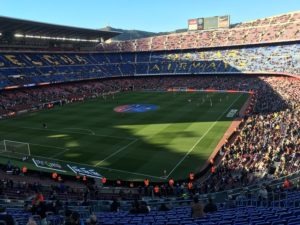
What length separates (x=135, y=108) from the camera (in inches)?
2403

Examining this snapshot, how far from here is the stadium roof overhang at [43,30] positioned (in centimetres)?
7516

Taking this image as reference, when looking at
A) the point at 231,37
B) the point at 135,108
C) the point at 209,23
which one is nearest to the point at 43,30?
the point at 135,108

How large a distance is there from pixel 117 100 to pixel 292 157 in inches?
1892

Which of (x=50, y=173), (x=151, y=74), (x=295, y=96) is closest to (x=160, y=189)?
(x=50, y=173)

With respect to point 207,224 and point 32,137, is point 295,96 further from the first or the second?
point 207,224

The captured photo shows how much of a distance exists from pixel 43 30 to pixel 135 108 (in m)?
41.2

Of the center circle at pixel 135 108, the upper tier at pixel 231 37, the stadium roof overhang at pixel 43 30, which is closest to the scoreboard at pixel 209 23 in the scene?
the upper tier at pixel 231 37

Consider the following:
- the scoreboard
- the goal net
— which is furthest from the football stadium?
the scoreboard

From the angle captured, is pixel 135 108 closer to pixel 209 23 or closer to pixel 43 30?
pixel 43 30

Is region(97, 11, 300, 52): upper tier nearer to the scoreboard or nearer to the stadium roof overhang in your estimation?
the scoreboard

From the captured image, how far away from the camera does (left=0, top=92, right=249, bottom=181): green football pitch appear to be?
3291 cm

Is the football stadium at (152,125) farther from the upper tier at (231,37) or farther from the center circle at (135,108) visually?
the upper tier at (231,37)

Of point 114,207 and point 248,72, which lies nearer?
point 114,207

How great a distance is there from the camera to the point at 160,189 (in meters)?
25.3
